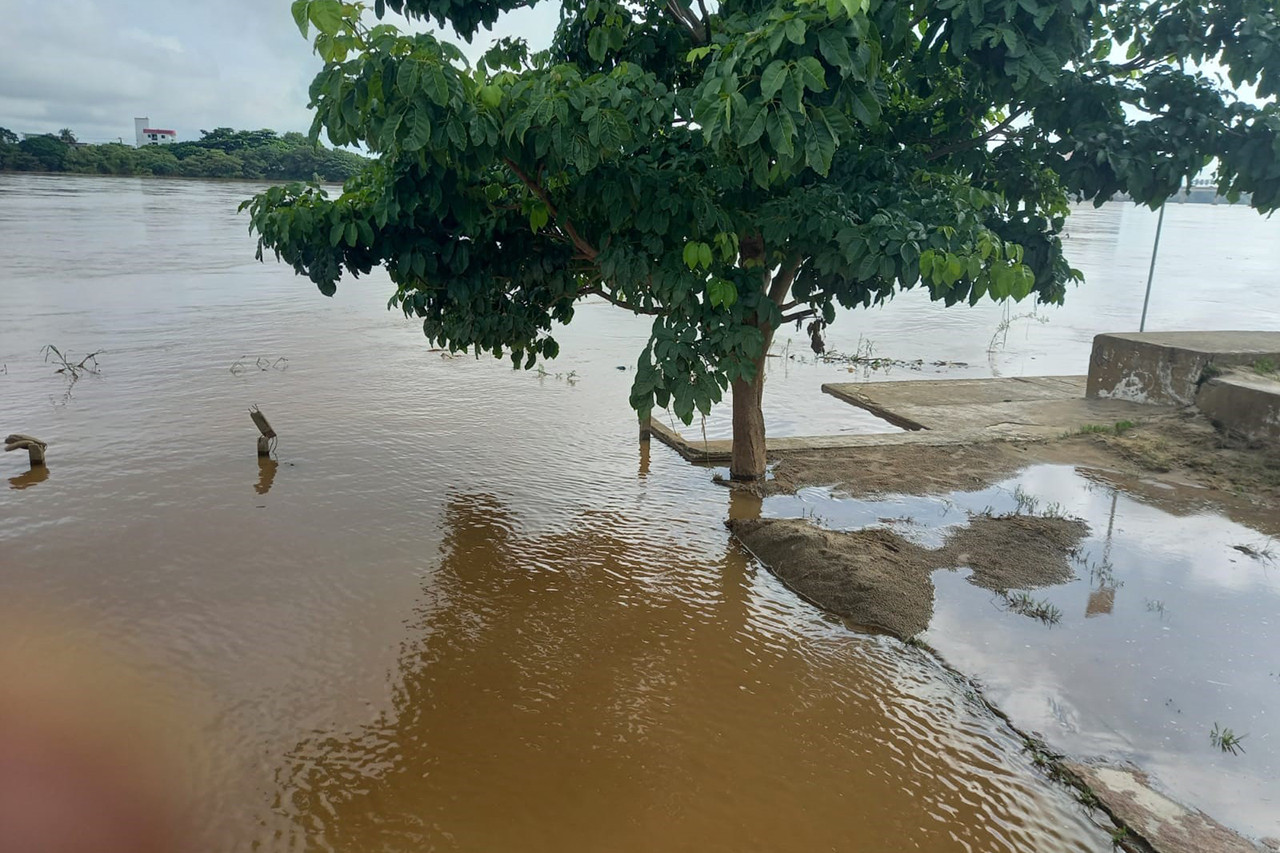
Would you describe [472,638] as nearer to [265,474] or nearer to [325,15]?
[325,15]

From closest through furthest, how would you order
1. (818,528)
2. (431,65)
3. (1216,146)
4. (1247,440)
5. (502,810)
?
(502,810)
(431,65)
(1216,146)
(818,528)
(1247,440)

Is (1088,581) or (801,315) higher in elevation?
(801,315)

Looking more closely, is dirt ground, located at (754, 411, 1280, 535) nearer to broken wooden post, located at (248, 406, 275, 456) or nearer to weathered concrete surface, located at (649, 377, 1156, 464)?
weathered concrete surface, located at (649, 377, 1156, 464)

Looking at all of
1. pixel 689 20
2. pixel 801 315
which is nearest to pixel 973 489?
pixel 801 315

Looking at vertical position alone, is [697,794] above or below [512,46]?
below

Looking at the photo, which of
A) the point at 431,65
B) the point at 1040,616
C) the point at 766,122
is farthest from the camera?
the point at 1040,616

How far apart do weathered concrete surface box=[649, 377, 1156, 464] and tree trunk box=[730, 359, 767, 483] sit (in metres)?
0.57

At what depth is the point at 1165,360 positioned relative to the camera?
866cm

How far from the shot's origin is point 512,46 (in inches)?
236

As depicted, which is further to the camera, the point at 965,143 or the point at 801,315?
the point at 801,315

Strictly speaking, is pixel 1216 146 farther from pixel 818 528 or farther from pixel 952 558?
pixel 818 528

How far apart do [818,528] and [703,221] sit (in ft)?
6.83

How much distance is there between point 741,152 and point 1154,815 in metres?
3.14

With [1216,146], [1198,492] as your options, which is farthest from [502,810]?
[1198,492]
